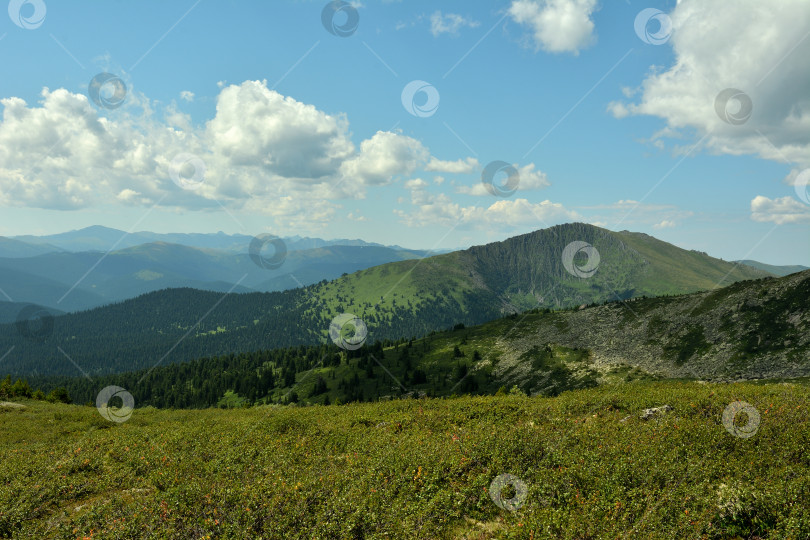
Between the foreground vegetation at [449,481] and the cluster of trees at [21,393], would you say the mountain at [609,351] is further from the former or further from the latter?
the cluster of trees at [21,393]

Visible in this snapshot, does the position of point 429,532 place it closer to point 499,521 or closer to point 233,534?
point 499,521

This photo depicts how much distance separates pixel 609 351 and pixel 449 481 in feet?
314

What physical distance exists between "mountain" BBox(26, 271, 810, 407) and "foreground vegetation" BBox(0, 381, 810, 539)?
179ft

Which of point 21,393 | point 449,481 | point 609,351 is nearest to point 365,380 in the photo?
point 609,351

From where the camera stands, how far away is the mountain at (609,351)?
219 feet

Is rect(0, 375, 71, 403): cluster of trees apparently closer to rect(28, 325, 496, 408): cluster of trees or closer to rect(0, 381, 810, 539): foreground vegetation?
rect(28, 325, 496, 408): cluster of trees

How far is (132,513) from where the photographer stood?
43.3ft

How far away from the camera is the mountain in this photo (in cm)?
6688

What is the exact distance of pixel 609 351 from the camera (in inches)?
3765

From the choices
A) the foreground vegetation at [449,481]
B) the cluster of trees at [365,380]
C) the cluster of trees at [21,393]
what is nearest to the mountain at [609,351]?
the cluster of trees at [365,380]

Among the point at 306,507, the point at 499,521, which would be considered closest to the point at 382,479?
the point at 306,507

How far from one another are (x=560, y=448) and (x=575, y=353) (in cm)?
9576

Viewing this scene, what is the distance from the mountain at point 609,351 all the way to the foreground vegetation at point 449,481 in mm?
54447

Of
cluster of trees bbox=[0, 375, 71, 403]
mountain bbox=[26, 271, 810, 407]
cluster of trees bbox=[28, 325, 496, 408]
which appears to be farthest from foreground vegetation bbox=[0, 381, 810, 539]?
cluster of trees bbox=[28, 325, 496, 408]
